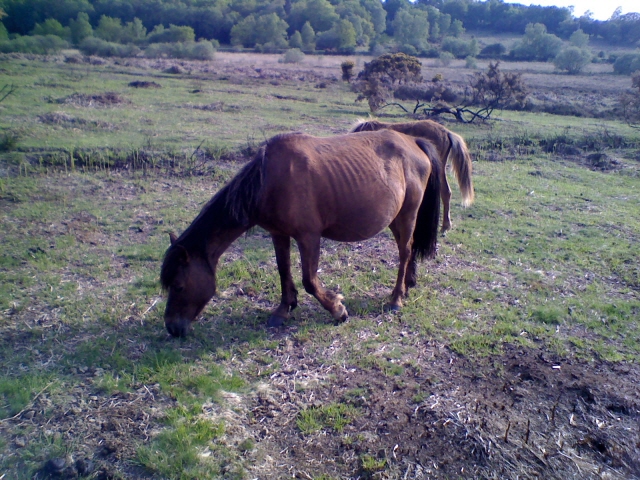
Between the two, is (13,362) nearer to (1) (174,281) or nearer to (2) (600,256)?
(1) (174,281)

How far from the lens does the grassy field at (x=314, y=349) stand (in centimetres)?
274

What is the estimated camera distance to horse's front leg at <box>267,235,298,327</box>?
4.21 metres

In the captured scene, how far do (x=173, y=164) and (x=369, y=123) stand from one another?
4313 mm

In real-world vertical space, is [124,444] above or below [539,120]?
above

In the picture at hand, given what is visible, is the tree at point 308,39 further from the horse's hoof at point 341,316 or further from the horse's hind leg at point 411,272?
the horse's hoof at point 341,316

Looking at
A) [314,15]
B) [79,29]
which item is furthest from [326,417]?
[314,15]

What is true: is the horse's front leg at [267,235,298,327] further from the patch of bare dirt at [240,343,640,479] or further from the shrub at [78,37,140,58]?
the shrub at [78,37,140,58]

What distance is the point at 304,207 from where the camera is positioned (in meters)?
3.85

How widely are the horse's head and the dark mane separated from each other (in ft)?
0.34

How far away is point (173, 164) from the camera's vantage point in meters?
8.87

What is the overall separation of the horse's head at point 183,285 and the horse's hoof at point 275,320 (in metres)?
0.69

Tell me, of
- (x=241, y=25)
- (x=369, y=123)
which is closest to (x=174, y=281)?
(x=369, y=123)

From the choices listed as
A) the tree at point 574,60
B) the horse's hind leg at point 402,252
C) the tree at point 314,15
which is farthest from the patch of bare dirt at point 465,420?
the tree at point 314,15

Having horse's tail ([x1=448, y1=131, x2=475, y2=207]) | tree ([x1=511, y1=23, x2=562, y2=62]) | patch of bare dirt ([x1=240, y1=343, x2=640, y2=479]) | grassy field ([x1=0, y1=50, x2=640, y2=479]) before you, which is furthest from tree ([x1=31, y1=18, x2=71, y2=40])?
tree ([x1=511, y1=23, x2=562, y2=62])
